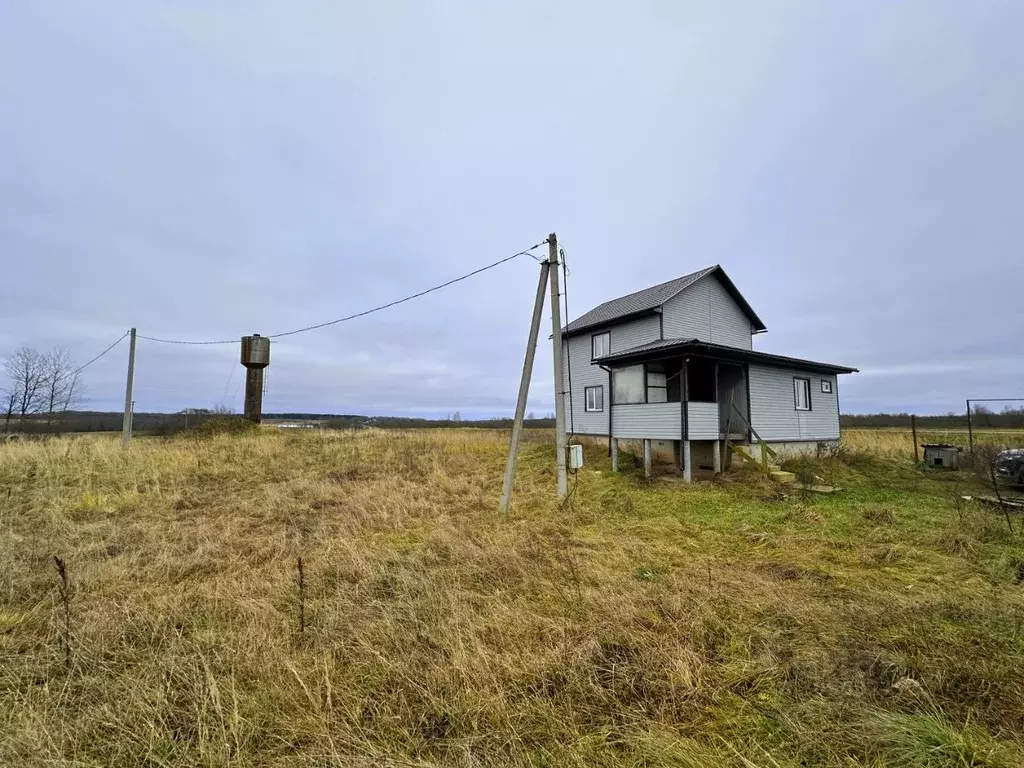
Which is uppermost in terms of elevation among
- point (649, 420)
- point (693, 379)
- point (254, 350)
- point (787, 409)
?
point (254, 350)

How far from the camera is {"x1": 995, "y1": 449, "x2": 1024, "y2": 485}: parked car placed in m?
11.6

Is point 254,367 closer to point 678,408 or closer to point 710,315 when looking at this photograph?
point 678,408

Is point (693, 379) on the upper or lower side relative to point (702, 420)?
upper

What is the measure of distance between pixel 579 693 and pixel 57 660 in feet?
12.6

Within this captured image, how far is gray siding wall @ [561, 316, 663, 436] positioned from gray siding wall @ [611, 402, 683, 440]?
1727 mm

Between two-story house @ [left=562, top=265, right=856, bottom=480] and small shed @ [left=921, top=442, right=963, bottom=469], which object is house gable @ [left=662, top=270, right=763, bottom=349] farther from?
small shed @ [left=921, top=442, right=963, bottom=469]

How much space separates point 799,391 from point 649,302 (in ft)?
20.9

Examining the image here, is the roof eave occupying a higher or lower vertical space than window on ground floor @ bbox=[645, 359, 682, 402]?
higher

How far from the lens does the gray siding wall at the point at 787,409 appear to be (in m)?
15.2

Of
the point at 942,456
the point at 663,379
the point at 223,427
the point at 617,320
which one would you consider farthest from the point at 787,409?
the point at 223,427

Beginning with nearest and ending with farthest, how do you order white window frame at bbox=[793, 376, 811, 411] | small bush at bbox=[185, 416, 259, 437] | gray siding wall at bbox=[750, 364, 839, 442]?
gray siding wall at bbox=[750, 364, 839, 442] → white window frame at bbox=[793, 376, 811, 411] → small bush at bbox=[185, 416, 259, 437]

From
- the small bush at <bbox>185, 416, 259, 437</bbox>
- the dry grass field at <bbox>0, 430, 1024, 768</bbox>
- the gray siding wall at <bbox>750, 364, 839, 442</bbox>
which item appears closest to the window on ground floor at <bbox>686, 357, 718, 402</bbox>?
the gray siding wall at <bbox>750, 364, 839, 442</bbox>

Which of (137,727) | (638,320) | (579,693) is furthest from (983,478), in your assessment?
(137,727)

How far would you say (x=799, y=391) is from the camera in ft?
54.8
